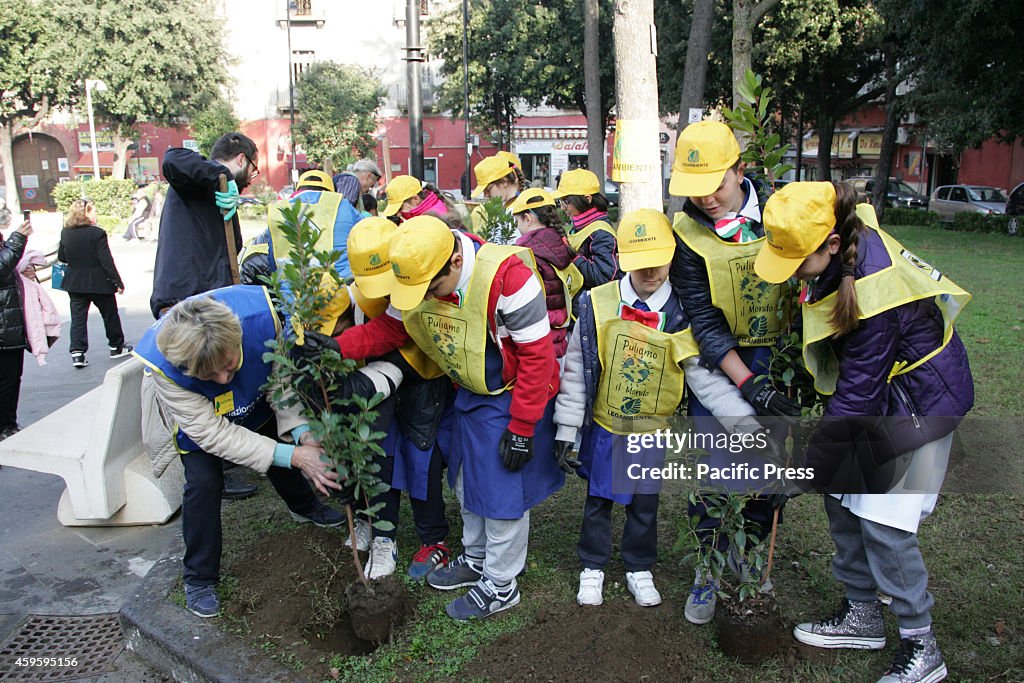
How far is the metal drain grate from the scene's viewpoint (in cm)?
331

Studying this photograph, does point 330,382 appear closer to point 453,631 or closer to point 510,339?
point 510,339

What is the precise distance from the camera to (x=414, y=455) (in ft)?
11.9

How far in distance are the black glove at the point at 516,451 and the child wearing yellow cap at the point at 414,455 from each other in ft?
1.65

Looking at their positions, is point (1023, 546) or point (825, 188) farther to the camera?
point (1023, 546)

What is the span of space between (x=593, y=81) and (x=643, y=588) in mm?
14972

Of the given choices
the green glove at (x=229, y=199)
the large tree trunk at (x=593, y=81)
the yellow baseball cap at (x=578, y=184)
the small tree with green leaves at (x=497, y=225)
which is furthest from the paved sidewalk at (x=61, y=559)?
the large tree trunk at (x=593, y=81)

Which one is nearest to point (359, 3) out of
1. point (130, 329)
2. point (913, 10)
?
point (913, 10)

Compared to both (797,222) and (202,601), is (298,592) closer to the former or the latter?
(202,601)

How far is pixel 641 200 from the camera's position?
351 inches

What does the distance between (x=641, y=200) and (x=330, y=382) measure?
6428 millimetres

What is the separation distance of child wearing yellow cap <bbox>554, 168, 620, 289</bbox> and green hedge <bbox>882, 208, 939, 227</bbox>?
871 inches

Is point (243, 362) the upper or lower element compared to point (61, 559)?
upper

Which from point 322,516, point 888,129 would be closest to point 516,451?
point 322,516

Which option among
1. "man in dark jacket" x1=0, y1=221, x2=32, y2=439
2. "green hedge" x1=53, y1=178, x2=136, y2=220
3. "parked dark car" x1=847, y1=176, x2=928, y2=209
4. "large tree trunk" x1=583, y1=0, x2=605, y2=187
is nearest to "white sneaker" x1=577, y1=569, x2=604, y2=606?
"man in dark jacket" x1=0, y1=221, x2=32, y2=439
